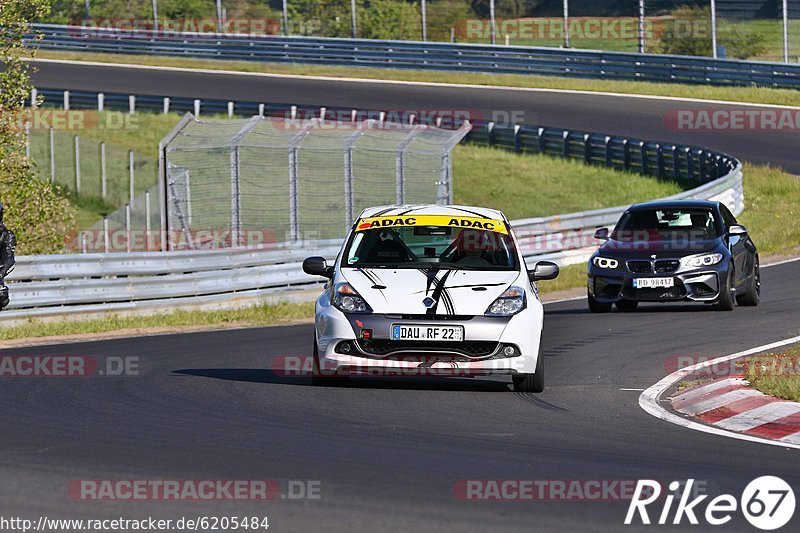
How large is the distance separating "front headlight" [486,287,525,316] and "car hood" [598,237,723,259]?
22.1 feet

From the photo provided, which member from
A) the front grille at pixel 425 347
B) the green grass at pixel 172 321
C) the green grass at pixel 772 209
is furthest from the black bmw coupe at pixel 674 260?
the green grass at pixel 772 209

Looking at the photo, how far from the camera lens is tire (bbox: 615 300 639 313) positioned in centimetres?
1798

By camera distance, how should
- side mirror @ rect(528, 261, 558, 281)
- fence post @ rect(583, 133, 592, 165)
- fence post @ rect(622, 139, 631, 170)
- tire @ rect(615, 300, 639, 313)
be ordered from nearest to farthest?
side mirror @ rect(528, 261, 558, 281) → tire @ rect(615, 300, 639, 313) → fence post @ rect(622, 139, 631, 170) → fence post @ rect(583, 133, 592, 165)

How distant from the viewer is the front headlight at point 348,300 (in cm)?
1103

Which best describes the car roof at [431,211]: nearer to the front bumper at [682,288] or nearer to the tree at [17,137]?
the front bumper at [682,288]

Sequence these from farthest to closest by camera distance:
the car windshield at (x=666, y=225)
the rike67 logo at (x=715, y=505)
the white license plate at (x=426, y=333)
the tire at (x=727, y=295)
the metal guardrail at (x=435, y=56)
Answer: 1. the metal guardrail at (x=435, y=56)
2. the car windshield at (x=666, y=225)
3. the tire at (x=727, y=295)
4. the white license plate at (x=426, y=333)
5. the rike67 logo at (x=715, y=505)

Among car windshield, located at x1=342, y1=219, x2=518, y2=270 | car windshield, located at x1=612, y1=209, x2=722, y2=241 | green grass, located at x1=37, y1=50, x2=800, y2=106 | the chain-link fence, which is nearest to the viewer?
car windshield, located at x1=342, y1=219, x2=518, y2=270

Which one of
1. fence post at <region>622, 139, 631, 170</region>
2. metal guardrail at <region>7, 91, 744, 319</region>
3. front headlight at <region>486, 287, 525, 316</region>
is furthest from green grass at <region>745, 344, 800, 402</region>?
fence post at <region>622, 139, 631, 170</region>

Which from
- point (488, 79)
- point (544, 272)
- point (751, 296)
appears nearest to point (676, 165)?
point (488, 79)

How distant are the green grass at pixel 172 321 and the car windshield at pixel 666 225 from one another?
4.48 meters

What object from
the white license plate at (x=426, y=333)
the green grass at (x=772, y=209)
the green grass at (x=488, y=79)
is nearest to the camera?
the white license plate at (x=426, y=333)

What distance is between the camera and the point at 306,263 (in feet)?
38.3

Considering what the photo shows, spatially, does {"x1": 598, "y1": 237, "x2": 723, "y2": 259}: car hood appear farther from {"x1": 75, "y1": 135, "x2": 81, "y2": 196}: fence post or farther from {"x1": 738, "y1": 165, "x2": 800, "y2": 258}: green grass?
{"x1": 75, "y1": 135, "x2": 81, "y2": 196}: fence post

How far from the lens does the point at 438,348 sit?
10.8 metres
